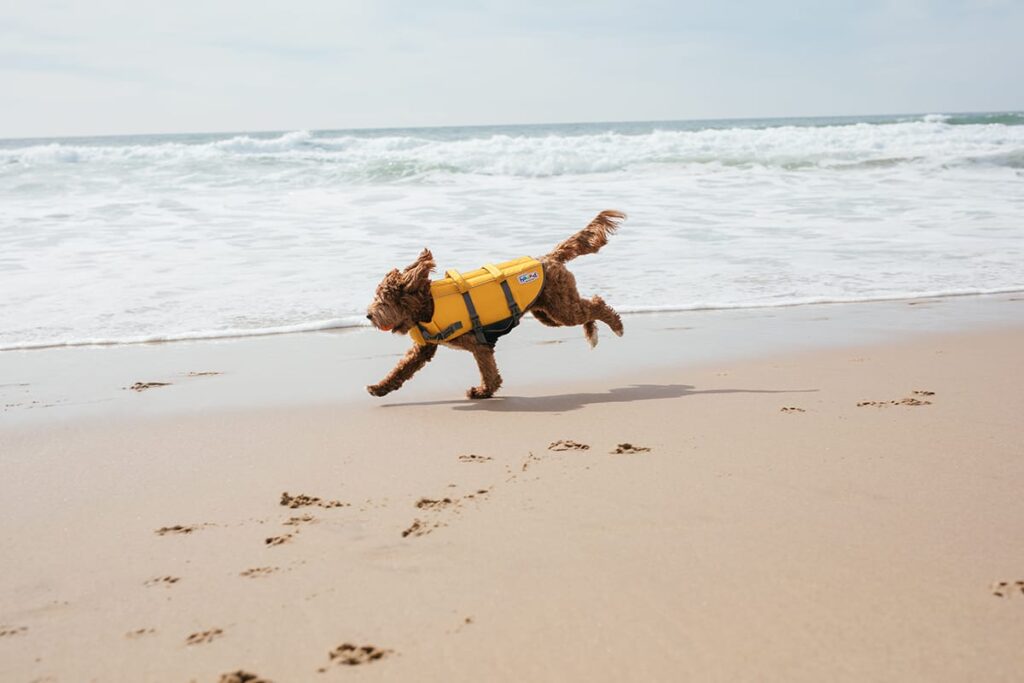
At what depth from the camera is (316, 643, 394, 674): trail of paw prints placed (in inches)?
87.4

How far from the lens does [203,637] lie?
7.80 feet

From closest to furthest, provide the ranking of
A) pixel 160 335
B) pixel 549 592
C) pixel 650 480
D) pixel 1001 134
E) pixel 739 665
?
pixel 739 665 < pixel 549 592 < pixel 650 480 < pixel 160 335 < pixel 1001 134

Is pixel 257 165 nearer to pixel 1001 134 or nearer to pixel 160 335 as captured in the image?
pixel 160 335

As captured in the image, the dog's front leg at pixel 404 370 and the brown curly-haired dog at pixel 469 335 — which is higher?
the brown curly-haired dog at pixel 469 335

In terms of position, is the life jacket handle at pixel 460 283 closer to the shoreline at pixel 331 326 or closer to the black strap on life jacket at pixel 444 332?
the black strap on life jacket at pixel 444 332

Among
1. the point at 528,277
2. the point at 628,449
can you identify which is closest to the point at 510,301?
the point at 528,277

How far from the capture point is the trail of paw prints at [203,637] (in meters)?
2.36

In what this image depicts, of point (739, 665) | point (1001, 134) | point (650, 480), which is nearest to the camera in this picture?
point (739, 665)

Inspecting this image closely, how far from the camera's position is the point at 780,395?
4918mm

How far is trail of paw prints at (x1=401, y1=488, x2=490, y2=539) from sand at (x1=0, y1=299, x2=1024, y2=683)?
22 mm

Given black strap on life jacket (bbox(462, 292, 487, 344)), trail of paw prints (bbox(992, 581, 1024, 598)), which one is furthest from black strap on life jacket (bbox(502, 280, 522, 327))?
trail of paw prints (bbox(992, 581, 1024, 598))

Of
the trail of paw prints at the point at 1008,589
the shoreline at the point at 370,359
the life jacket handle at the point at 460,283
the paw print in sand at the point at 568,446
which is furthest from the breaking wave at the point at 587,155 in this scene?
the trail of paw prints at the point at 1008,589

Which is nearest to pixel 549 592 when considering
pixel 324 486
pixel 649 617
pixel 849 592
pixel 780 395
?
pixel 649 617

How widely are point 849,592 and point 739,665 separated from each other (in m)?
0.51
